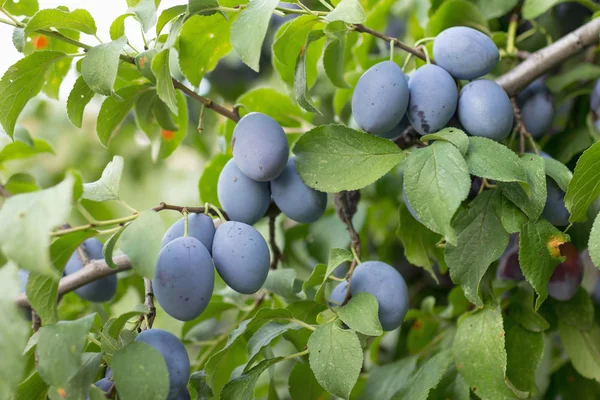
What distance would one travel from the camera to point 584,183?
0.55 metres

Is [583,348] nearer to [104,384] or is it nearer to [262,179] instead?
[262,179]

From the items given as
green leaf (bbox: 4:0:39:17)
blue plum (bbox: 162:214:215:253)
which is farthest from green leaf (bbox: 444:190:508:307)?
green leaf (bbox: 4:0:39:17)

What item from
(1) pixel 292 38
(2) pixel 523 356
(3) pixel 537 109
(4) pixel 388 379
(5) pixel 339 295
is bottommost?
(4) pixel 388 379

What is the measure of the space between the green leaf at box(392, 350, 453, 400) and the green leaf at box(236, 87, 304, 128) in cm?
39

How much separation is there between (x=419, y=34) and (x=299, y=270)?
1.36 feet

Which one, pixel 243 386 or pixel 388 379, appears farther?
pixel 388 379

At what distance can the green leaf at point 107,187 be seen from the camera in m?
0.55

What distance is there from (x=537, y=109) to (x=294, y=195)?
36 centimetres

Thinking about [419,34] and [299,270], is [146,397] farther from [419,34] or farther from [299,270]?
[419,34]

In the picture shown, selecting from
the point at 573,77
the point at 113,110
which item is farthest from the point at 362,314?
the point at 573,77

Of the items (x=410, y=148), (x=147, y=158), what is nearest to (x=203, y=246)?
(x=410, y=148)

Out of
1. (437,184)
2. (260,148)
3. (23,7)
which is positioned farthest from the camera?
(23,7)

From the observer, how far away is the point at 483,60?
633mm

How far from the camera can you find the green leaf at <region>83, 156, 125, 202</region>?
55cm
